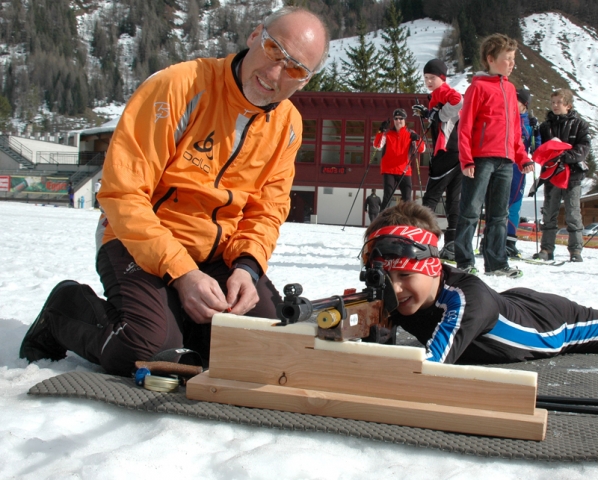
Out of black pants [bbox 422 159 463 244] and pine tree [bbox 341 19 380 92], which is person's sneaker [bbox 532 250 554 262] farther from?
pine tree [bbox 341 19 380 92]

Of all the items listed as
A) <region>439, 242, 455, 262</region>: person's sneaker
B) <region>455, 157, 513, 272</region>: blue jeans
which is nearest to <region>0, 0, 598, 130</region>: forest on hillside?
<region>439, 242, 455, 262</region>: person's sneaker

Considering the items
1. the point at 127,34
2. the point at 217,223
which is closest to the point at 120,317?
the point at 217,223

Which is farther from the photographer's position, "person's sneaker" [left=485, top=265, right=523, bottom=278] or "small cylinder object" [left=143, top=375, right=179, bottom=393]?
"person's sneaker" [left=485, top=265, right=523, bottom=278]

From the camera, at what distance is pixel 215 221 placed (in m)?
2.61

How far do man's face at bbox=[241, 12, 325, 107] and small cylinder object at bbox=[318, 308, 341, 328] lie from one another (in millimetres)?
1080

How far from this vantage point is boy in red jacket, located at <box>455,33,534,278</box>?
5.41 meters

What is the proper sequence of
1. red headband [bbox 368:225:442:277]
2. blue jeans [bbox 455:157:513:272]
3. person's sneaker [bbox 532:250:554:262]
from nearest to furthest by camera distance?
red headband [bbox 368:225:442:277] → blue jeans [bbox 455:157:513:272] → person's sneaker [bbox 532:250:554:262]

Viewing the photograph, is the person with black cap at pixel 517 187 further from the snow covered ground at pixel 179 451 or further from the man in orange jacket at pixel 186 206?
the snow covered ground at pixel 179 451

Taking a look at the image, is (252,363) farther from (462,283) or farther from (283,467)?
(462,283)

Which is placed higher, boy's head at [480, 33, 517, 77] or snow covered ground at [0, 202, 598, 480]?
boy's head at [480, 33, 517, 77]

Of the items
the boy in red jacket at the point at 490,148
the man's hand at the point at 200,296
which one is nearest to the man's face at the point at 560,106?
the boy in red jacket at the point at 490,148

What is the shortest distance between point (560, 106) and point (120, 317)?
7.28 m

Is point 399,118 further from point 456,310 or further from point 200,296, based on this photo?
point 200,296

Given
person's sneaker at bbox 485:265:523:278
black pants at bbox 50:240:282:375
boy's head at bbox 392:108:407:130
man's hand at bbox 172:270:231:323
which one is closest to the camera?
man's hand at bbox 172:270:231:323
